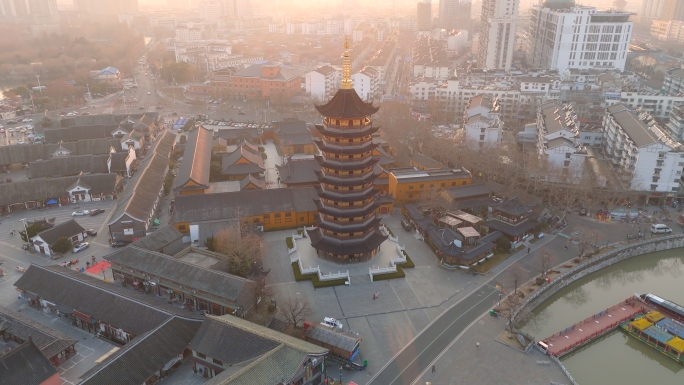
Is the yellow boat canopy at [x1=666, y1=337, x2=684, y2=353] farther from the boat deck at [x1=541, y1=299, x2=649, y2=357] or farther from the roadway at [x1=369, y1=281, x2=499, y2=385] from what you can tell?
the roadway at [x1=369, y1=281, x2=499, y2=385]

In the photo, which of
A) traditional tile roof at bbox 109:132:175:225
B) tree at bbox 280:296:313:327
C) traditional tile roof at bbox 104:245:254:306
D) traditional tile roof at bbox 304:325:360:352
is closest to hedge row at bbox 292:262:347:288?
tree at bbox 280:296:313:327

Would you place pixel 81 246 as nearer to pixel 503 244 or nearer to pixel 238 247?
pixel 238 247

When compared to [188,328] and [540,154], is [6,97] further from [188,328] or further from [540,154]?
[540,154]

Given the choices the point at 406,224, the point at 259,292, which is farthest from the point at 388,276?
the point at 259,292

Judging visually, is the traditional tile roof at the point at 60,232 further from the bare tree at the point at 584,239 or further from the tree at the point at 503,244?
the bare tree at the point at 584,239

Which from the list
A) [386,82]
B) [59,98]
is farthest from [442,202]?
[59,98]

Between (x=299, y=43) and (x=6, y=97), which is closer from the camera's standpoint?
(x=6, y=97)

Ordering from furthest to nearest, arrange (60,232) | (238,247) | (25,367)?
1. (60,232)
2. (238,247)
3. (25,367)
